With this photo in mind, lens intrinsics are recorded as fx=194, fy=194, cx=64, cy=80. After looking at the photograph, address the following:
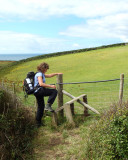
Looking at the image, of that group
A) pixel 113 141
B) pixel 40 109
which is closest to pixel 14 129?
pixel 40 109

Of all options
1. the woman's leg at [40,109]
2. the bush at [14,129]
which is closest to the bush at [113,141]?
the bush at [14,129]

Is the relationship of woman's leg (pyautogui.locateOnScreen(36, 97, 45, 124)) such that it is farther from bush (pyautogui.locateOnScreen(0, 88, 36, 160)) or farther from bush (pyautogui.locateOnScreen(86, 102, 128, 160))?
bush (pyautogui.locateOnScreen(86, 102, 128, 160))

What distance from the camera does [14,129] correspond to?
5.46 meters

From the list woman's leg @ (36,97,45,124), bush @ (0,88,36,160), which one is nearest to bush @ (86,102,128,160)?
bush @ (0,88,36,160)

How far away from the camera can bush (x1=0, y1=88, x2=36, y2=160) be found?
16.2 ft

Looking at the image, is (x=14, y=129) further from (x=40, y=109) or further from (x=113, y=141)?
(x=113, y=141)

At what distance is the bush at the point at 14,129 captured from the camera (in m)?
4.93

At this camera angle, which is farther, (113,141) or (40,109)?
(40,109)

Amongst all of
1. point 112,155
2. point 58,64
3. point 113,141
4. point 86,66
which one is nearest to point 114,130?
point 113,141

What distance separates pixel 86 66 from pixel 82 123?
14.4m

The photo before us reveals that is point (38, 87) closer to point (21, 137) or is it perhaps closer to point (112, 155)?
point (21, 137)

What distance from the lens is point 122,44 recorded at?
1287 inches

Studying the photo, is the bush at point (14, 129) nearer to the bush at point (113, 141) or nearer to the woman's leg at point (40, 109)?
the woman's leg at point (40, 109)

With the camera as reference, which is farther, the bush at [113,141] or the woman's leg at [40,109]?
the woman's leg at [40,109]
